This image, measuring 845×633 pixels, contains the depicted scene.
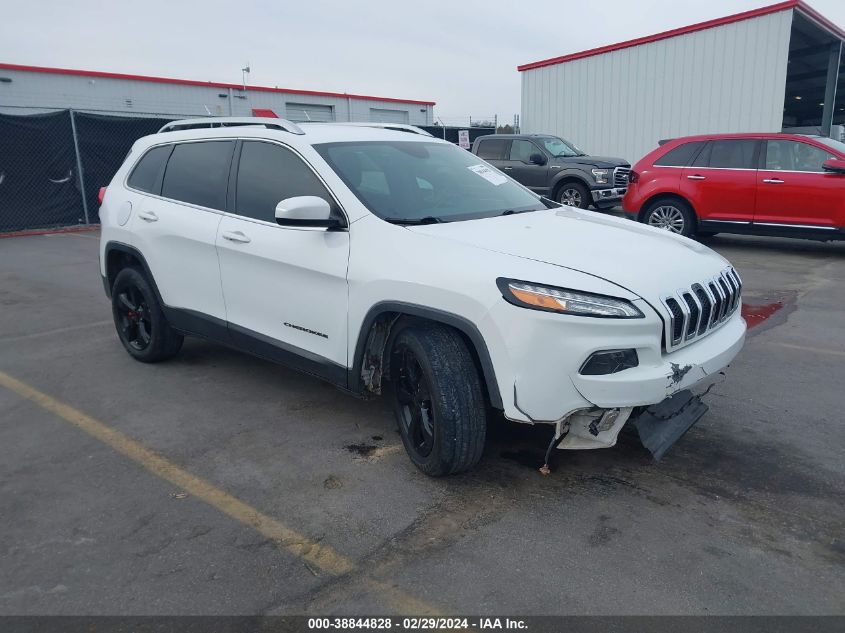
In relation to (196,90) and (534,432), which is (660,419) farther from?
(196,90)

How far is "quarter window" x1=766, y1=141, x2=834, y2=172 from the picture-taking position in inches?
373

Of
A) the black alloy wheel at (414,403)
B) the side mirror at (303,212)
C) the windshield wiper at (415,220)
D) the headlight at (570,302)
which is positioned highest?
the side mirror at (303,212)

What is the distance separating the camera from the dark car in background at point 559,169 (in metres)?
13.9

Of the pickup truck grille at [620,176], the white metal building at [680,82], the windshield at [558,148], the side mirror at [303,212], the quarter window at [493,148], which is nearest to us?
the side mirror at [303,212]

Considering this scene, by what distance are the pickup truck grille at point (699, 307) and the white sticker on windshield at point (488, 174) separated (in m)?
1.56

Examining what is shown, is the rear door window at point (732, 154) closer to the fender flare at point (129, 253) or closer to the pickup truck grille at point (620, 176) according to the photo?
the pickup truck grille at point (620, 176)

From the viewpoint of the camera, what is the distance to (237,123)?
186 inches

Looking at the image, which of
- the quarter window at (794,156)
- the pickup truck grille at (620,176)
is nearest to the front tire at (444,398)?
the quarter window at (794,156)

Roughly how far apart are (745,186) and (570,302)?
8362mm

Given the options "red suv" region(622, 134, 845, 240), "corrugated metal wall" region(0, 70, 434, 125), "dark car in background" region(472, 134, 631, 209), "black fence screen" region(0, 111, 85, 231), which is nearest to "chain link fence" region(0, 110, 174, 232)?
"black fence screen" region(0, 111, 85, 231)

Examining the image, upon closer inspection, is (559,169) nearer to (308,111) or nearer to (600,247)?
(600,247)

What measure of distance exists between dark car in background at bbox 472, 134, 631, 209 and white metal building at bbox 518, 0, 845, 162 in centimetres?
479

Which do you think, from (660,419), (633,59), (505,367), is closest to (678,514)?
(660,419)

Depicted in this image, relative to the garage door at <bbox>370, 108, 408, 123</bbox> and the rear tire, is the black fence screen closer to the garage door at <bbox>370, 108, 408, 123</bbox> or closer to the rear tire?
the rear tire
